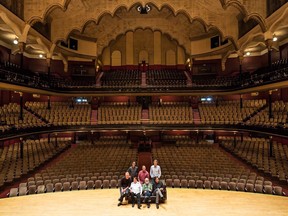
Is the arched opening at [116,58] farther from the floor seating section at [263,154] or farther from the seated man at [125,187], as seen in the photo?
the seated man at [125,187]

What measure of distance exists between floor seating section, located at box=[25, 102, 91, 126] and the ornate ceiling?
182 inches

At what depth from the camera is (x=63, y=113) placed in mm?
18828

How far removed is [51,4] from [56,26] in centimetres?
361

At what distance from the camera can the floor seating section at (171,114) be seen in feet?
59.9

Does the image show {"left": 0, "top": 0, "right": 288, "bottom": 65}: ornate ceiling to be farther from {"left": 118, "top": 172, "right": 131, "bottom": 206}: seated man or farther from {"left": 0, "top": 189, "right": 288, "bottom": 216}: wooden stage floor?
{"left": 118, "top": 172, "right": 131, "bottom": 206}: seated man

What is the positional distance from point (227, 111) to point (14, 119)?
15.6 m

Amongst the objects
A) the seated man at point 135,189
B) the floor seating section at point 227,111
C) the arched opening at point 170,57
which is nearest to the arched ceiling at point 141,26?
the arched opening at point 170,57

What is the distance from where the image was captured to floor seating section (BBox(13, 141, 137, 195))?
8.76 metres

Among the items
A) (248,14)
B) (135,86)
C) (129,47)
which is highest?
(129,47)

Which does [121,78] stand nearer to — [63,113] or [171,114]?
[171,114]

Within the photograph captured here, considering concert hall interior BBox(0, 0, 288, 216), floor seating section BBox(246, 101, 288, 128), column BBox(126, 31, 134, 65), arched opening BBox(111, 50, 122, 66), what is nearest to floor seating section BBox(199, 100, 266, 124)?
concert hall interior BBox(0, 0, 288, 216)

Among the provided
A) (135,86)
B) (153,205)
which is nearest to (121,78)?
(135,86)

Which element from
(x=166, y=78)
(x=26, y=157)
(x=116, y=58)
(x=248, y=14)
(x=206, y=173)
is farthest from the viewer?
(x=116, y=58)

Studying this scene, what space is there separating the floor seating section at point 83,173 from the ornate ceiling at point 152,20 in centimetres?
844
